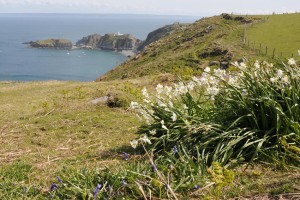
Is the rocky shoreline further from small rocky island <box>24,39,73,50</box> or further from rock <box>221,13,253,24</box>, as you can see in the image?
rock <box>221,13,253,24</box>

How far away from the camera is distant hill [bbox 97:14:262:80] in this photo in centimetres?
3884

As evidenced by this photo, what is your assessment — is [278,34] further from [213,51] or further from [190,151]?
[190,151]

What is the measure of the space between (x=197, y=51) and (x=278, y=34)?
9.12m

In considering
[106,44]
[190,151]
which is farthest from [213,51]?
[106,44]

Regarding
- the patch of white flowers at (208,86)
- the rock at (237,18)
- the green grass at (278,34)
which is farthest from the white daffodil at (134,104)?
the rock at (237,18)

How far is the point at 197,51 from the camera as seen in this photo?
4488cm

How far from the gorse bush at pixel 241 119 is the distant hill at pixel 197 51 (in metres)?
23.5

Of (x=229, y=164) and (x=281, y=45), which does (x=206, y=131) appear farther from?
(x=281, y=45)

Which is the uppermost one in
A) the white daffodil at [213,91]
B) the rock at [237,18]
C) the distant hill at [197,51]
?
the rock at [237,18]

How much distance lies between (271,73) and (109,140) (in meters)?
3.89

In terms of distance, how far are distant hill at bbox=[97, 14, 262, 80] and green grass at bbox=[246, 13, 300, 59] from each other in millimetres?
1519

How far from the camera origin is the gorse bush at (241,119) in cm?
557

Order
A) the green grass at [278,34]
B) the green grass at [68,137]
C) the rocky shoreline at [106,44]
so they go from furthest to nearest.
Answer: the rocky shoreline at [106,44]
the green grass at [278,34]
the green grass at [68,137]

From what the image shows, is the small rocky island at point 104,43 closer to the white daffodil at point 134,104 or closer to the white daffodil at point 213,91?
the white daffodil at point 134,104
